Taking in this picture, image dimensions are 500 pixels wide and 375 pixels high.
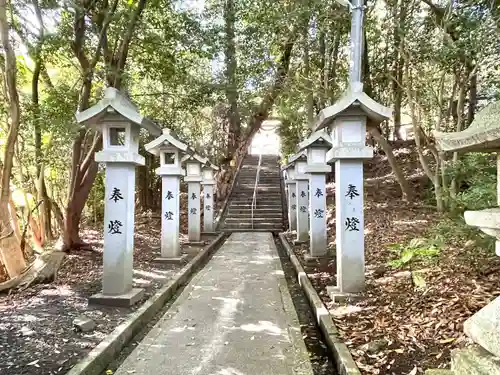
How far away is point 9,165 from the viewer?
7.75 meters

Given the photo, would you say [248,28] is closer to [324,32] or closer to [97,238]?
[324,32]

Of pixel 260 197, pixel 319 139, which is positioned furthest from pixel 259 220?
pixel 319 139

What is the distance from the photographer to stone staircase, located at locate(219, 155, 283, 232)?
18312 mm

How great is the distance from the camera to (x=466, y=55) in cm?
875

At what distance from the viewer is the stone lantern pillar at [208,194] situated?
52.6ft

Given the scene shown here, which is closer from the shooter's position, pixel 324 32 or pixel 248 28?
pixel 324 32

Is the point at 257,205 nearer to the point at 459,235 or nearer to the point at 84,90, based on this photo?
the point at 84,90

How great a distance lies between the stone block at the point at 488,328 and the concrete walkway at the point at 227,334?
84.4 inches

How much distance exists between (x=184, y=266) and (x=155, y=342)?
4.48 meters

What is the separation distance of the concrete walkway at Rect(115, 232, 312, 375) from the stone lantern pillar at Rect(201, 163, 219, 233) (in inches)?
288

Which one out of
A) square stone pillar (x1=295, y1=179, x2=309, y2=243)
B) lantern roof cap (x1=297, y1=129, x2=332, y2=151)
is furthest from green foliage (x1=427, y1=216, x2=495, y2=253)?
square stone pillar (x1=295, y1=179, x2=309, y2=243)

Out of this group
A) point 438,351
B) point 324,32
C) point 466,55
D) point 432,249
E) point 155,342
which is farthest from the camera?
point 324,32

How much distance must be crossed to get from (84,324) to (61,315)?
2.99 ft

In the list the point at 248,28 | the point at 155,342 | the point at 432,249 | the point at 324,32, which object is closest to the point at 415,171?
the point at 324,32
